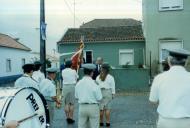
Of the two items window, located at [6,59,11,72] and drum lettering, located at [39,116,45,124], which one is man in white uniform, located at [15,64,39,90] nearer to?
drum lettering, located at [39,116,45,124]

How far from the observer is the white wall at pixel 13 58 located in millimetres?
43150

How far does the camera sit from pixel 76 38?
36938mm

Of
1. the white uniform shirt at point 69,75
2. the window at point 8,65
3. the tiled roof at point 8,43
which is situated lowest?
the window at point 8,65

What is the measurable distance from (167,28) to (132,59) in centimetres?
780

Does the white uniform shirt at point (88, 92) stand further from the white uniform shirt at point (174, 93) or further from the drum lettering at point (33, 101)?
the white uniform shirt at point (174, 93)

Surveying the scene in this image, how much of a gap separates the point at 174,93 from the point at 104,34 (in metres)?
31.9

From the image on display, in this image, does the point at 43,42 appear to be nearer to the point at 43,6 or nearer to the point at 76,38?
the point at 43,6

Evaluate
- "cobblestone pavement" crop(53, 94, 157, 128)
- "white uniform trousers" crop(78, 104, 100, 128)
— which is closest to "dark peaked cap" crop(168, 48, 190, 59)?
"white uniform trousers" crop(78, 104, 100, 128)

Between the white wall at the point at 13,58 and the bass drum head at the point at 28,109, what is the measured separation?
35526mm

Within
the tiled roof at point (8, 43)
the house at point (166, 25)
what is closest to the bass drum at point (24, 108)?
the house at point (166, 25)

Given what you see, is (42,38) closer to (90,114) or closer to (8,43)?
(90,114)

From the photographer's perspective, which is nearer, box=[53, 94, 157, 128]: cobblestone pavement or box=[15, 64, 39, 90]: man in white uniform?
box=[15, 64, 39, 90]: man in white uniform

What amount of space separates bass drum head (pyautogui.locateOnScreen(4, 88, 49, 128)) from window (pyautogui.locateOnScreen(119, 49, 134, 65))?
27.4 metres

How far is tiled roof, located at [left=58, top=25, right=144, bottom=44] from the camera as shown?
3565 centimetres
